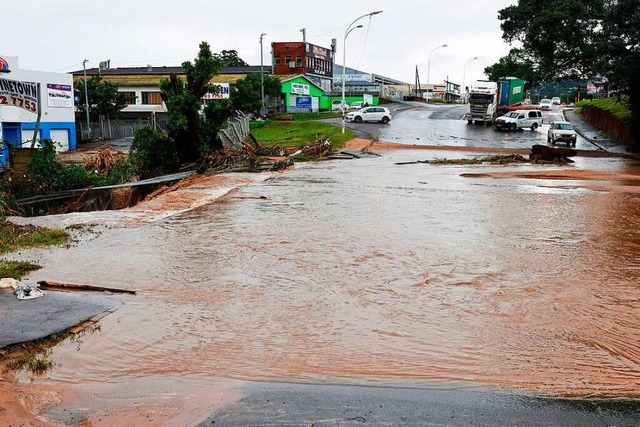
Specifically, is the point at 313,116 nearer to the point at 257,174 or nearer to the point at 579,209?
the point at 257,174

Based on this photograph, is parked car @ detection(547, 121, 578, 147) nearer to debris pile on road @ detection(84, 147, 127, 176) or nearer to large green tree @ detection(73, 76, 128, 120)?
debris pile on road @ detection(84, 147, 127, 176)

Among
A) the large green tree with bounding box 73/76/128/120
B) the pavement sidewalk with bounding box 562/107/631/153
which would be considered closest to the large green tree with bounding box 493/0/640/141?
the pavement sidewalk with bounding box 562/107/631/153

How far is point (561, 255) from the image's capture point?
11.4 m

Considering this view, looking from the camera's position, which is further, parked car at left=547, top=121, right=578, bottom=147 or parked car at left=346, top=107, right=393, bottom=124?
parked car at left=346, top=107, right=393, bottom=124

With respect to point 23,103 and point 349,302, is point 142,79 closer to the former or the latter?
point 23,103

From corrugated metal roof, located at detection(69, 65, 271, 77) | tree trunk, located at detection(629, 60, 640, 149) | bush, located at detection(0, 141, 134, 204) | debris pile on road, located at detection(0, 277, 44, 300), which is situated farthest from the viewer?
corrugated metal roof, located at detection(69, 65, 271, 77)

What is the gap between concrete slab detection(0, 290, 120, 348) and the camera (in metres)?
6.79

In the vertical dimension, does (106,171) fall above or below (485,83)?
below

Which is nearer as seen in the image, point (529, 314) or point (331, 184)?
point (529, 314)

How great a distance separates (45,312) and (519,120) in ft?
162

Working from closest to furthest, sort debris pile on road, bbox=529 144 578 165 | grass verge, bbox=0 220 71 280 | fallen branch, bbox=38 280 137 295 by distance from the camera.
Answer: fallen branch, bbox=38 280 137 295, grass verge, bbox=0 220 71 280, debris pile on road, bbox=529 144 578 165

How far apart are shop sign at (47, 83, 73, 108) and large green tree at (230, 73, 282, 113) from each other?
11745 millimetres

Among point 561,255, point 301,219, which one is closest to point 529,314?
point 561,255

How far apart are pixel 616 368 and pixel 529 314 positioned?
1730 mm
